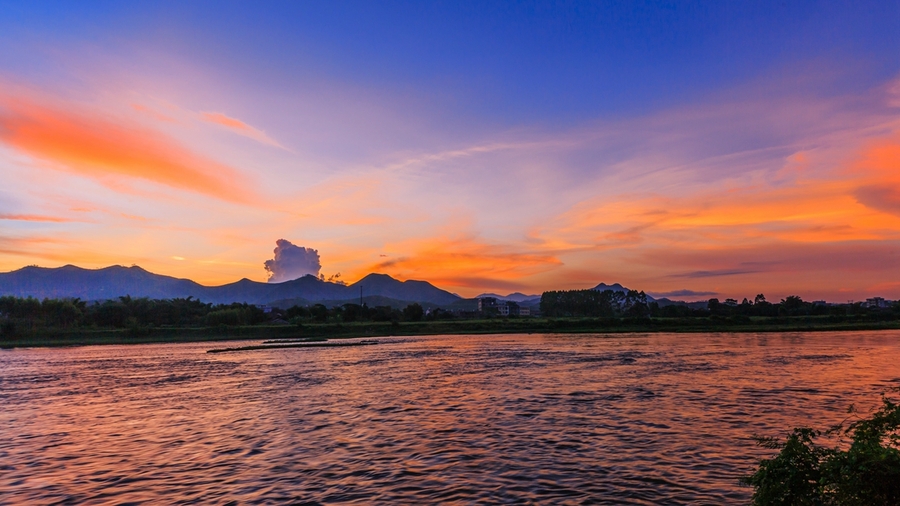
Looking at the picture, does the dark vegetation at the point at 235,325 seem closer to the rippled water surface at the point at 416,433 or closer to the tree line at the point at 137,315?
the tree line at the point at 137,315

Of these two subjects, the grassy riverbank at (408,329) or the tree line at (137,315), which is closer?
the grassy riverbank at (408,329)

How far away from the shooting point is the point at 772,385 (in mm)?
34688

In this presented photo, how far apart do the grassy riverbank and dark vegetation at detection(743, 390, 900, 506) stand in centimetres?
13190

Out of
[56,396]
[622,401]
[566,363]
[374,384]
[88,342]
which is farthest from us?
[88,342]

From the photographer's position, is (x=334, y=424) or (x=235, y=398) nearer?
(x=334, y=424)

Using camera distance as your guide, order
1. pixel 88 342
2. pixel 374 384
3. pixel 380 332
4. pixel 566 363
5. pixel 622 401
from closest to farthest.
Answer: pixel 622 401
pixel 374 384
pixel 566 363
pixel 88 342
pixel 380 332

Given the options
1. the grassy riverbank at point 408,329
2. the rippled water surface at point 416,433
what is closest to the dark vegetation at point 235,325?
the grassy riverbank at point 408,329

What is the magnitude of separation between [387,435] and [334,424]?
3.85 meters

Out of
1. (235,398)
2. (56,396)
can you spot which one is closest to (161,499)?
(235,398)

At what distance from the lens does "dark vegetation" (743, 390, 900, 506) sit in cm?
832

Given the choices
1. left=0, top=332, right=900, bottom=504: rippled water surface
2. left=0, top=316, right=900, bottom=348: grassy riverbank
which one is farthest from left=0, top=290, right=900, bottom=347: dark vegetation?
left=0, top=332, right=900, bottom=504: rippled water surface

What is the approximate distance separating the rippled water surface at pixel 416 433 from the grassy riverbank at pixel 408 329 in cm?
9435

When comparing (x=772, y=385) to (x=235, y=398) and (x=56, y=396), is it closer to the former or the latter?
(x=235, y=398)

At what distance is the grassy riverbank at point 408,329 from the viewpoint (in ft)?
415
